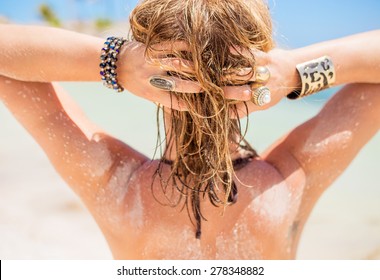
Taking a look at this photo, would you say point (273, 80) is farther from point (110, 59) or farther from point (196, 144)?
point (110, 59)

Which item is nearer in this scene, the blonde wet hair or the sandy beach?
the blonde wet hair

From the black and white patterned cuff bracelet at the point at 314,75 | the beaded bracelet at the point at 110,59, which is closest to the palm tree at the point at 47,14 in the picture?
the beaded bracelet at the point at 110,59

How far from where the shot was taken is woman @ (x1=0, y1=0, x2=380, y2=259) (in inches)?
52.6

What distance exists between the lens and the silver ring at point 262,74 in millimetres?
1295

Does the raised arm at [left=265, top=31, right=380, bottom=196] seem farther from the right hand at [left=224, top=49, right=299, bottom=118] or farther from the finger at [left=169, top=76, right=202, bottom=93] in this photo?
the finger at [left=169, top=76, right=202, bottom=93]

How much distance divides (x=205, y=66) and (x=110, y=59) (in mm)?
328

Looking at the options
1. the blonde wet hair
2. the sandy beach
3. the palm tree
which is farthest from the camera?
the palm tree

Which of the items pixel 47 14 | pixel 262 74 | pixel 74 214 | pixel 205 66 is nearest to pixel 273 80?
pixel 262 74

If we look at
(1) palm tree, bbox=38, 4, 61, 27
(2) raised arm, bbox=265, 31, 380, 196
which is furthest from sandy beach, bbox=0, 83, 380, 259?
(1) palm tree, bbox=38, 4, 61, 27

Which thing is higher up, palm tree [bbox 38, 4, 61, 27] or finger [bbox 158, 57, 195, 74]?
palm tree [bbox 38, 4, 61, 27]

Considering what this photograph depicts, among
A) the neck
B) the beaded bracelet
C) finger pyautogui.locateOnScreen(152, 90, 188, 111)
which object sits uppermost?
the beaded bracelet

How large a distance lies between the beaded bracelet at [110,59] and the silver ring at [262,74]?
1.37ft

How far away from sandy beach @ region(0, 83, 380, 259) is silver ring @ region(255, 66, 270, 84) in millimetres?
1553

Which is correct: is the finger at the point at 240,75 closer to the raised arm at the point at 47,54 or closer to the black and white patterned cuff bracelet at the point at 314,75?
the black and white patterned cuff bracelet at the point at 314,75
